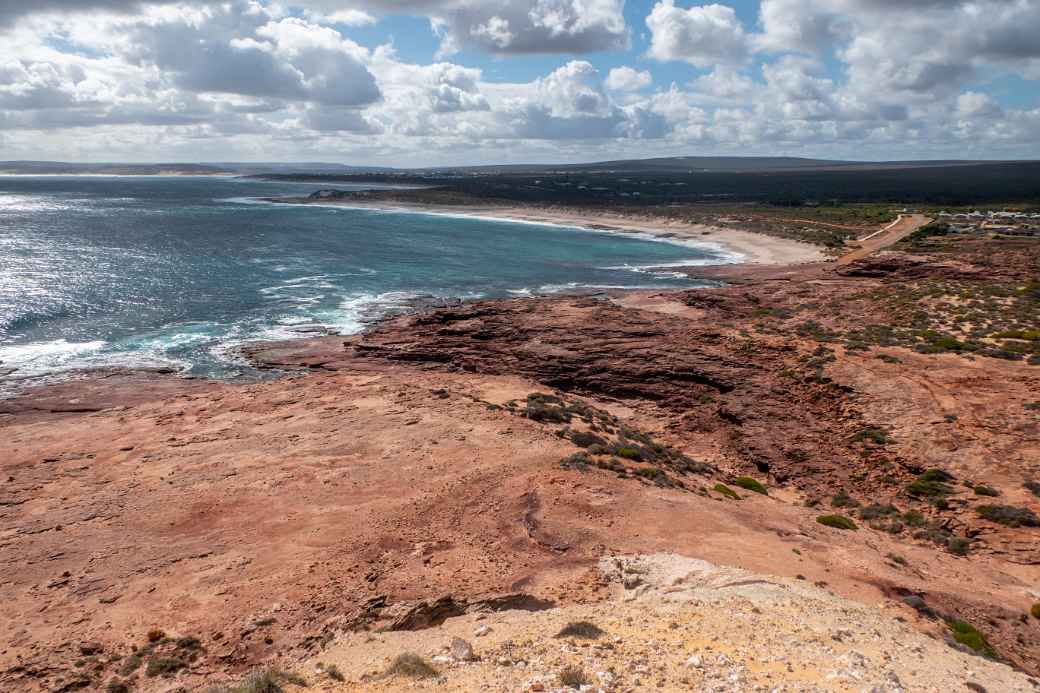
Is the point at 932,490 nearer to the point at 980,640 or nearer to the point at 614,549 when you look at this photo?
the point at 980,640

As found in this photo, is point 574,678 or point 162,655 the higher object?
point 574,678

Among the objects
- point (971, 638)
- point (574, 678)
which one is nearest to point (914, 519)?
point (971, 638)

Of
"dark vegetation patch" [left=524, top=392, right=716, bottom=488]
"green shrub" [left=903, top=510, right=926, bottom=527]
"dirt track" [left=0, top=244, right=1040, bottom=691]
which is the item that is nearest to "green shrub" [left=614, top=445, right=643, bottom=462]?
"dark vegetation patch" [left=524, top=392, right=716, bottom=488]

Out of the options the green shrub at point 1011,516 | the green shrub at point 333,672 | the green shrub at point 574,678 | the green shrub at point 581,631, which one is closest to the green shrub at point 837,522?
the green shrub at point 1011,516

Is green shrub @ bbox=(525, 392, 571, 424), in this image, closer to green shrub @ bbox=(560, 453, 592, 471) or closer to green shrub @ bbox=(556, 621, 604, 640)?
green shrub @ bbox=(560, 453, 592, 471)

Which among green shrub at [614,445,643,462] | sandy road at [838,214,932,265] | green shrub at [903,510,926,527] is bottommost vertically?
green shrub at [903,510,926,527]

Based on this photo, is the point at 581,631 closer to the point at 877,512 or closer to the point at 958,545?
the point at 958,545

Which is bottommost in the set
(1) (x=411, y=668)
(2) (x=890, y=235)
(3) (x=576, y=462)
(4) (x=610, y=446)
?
(4) (x=610, y=446)
